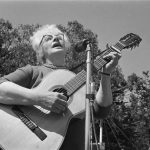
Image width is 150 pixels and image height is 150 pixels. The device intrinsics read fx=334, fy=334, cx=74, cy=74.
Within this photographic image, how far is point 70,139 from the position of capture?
2.53m

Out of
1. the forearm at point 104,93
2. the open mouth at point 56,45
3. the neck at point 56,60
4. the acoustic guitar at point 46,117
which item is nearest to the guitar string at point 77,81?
the acoustic guitar at point 46,117

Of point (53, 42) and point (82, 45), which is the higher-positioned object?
point (53, 42)

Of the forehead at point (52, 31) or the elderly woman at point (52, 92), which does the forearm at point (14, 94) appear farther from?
the forehead at point (52, 31)

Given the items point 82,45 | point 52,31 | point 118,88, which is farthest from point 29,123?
point 118,88

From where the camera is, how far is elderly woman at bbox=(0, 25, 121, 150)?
2.54m

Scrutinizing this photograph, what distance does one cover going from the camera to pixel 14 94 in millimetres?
2635

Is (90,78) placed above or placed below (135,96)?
below

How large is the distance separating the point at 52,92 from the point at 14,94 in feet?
1.00

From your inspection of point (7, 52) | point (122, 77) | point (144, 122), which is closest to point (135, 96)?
point (144, 122)

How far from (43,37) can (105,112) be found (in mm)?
892

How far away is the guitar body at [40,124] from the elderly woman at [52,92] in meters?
0.06

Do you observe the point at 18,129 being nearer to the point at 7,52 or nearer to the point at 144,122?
the point at 7,52

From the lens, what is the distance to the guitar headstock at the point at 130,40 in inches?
110

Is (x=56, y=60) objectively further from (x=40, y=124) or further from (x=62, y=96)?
(x=40, y=124)
